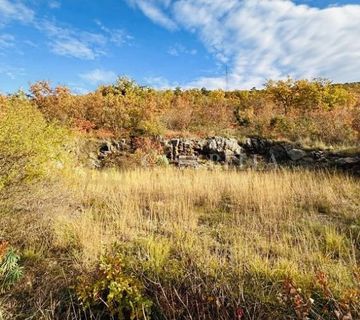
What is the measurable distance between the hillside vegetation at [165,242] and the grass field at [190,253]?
0.06 ft

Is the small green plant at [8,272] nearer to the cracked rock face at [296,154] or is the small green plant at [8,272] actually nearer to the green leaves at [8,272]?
the green leaves at [8,272]

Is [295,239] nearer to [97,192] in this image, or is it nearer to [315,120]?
[97,192]

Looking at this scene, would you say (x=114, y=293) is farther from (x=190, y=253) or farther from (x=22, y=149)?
(x=22, y=149)

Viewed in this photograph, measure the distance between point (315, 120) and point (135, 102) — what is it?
25.9ft

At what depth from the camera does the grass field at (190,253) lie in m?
3.09

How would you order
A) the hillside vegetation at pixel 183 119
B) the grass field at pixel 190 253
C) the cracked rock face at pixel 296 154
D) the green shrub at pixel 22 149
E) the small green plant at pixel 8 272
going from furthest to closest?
1. the hillside vegetation at pixel 183 119
2. the cracked rock face at pixel 296 154
3. the green shrub at pixel 22 149
4. the small green plant at pixel 8 272
5. the grass field at pixel 190 253

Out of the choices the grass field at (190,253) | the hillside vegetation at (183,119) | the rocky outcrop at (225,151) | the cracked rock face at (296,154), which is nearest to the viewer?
the grass field at (190,253)

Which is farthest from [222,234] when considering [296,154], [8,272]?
[296,154]

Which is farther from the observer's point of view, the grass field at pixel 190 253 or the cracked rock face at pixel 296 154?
the cracked rock face at pixel 296 154

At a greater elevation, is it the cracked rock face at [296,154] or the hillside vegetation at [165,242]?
the cracked rock face at [296,154]

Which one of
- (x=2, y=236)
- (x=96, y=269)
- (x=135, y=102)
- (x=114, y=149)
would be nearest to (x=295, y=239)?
(x=96, y=269)

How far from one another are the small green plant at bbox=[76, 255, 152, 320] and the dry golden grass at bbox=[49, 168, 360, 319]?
171 millimetres

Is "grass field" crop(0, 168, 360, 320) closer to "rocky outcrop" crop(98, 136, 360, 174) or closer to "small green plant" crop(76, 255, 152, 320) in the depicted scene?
"small green plant" crop(76, 255, 152, 320)

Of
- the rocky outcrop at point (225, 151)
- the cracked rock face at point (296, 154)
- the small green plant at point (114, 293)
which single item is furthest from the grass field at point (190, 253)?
the rocky outcrop at point (225, 151)
